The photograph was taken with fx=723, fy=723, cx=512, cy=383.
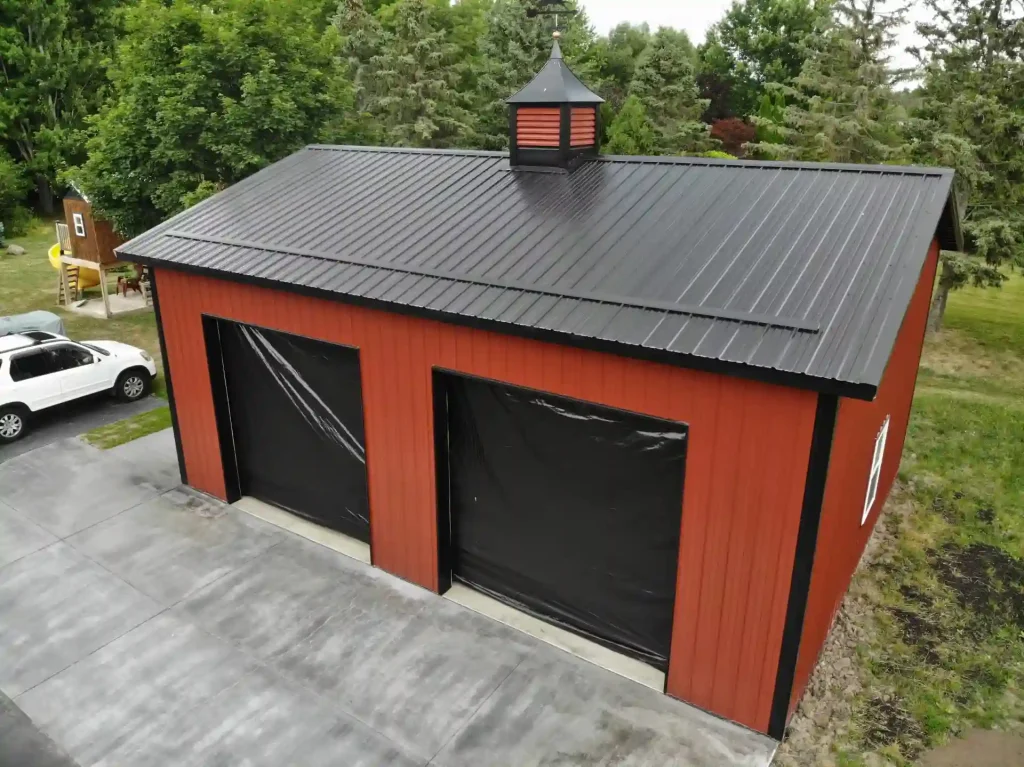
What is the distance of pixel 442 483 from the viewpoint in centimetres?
781

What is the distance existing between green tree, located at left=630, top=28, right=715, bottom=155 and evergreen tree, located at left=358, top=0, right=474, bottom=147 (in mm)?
8225

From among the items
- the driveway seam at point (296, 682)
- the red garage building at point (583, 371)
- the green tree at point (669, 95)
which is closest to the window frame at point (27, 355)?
the red garage building at point (583, 371)

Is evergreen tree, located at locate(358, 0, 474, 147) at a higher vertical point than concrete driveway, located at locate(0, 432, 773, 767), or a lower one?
higher

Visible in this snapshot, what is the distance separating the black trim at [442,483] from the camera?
295 inches

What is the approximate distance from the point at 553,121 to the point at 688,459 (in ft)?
16.9

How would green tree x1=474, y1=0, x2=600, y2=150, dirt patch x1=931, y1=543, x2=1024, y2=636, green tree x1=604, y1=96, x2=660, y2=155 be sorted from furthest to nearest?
→ green tree x1=474, y1=0, x2=600, y2=150 < green tree x1=604, y1=96, x2=660, y2=155 < dirt patch x1=931, y1=543, x2=1024, y2=636

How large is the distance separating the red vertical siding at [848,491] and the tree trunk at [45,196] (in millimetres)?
40205

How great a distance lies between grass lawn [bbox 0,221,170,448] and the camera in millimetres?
13070

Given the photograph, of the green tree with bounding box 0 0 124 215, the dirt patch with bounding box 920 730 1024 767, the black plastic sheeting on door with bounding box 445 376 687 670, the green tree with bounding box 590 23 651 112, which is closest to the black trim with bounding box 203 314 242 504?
the black plastic sheeting on door with bounding box 445 376 687 670

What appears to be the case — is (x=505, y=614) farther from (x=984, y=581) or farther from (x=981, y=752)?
(x=984, y=581)

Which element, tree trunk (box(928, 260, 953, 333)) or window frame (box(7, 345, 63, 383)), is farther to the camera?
tree trunk (box(928, 260, 953, 333))

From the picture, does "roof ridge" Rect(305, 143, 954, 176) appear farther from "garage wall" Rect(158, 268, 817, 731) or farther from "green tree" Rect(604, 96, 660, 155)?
"green tree" Rect(604, 96, 660, 155)

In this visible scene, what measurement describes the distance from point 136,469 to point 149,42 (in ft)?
36.3

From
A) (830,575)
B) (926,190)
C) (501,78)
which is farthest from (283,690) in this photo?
(501,78)
